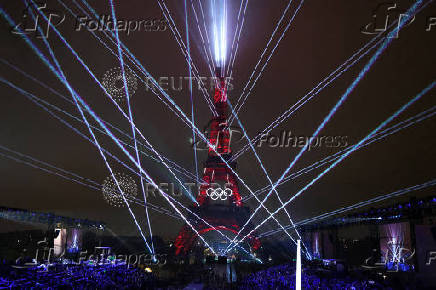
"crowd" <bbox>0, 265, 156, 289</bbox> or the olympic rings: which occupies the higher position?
the olympic rings

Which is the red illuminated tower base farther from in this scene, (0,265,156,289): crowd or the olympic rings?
(0,265,156,289): crowd

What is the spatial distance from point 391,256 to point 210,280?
15605 millimetres

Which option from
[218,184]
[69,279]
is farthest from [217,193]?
[69,279]

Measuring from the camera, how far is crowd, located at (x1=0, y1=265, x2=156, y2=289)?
1748 centimetres

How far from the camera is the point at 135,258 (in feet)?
125

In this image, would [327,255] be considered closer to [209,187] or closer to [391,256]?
[391,256]

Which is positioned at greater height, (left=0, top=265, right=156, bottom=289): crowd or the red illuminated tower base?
the red illuminated tower base

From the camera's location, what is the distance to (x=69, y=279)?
68.0 feet

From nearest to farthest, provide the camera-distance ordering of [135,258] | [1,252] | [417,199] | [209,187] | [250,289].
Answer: [250,289], [417,199], [135,258], [1,252], [209,187]

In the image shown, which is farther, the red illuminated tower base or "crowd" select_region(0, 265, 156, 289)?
the red illuminated tower base

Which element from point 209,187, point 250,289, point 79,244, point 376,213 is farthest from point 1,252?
point 376,213

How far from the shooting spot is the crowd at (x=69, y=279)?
57.4 feet

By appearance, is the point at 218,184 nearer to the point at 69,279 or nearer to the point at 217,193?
the point at 217,193

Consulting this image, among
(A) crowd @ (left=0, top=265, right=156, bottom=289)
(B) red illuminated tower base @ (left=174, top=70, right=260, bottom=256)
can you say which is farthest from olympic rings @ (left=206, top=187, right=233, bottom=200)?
(A) crowd @ (left=0, top=265, right=156, bottom=289)
